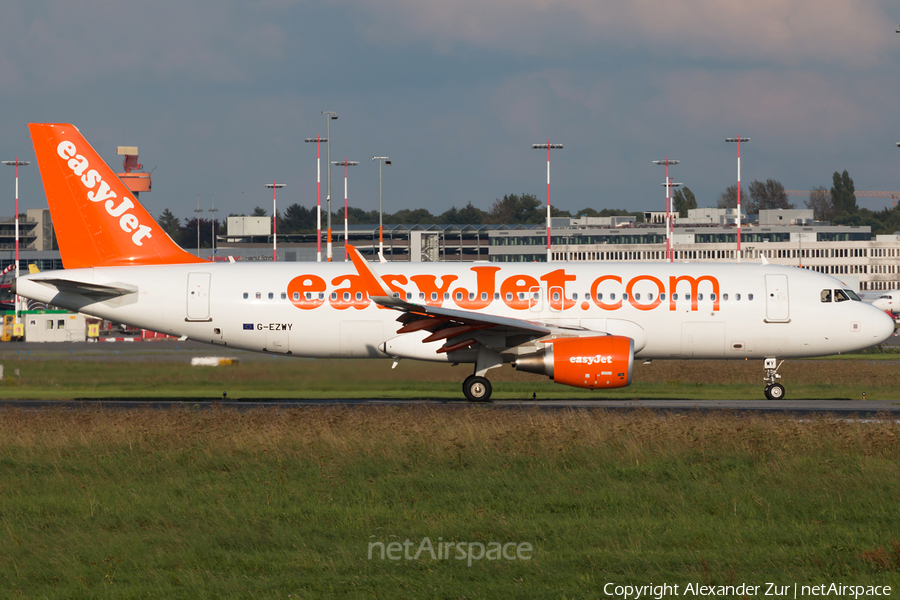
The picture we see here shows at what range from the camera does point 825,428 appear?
18.0 m

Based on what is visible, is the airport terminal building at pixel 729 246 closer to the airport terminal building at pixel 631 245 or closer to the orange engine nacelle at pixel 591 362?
the airport terminal building at pixel 631 245

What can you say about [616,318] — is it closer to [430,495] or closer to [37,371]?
[430,495]

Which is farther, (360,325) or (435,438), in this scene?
(360,325)

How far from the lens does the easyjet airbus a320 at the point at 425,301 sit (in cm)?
2750

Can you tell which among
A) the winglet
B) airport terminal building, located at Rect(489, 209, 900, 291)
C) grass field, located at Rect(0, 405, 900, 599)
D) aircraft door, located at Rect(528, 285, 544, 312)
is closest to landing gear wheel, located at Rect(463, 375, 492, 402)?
aircraft door, located at Rect(528, 285, 544, 312)

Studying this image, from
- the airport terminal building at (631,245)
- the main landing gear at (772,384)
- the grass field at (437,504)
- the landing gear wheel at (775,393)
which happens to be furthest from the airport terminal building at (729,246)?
the grass field at (437,504)

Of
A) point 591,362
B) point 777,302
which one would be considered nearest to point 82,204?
point 591,362

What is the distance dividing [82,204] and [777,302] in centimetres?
2137

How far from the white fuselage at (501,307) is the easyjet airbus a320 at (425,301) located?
0.11ft

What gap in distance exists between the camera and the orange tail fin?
93.9 feet

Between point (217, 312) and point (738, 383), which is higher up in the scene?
point (217, 312)

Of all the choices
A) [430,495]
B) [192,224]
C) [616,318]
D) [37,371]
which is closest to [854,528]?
[430,495]

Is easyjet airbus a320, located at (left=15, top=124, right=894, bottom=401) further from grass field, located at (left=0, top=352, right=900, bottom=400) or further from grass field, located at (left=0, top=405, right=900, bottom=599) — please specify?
grass field, located at (left=0, top=405, right=900, bottom=599)

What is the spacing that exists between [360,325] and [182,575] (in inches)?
724
